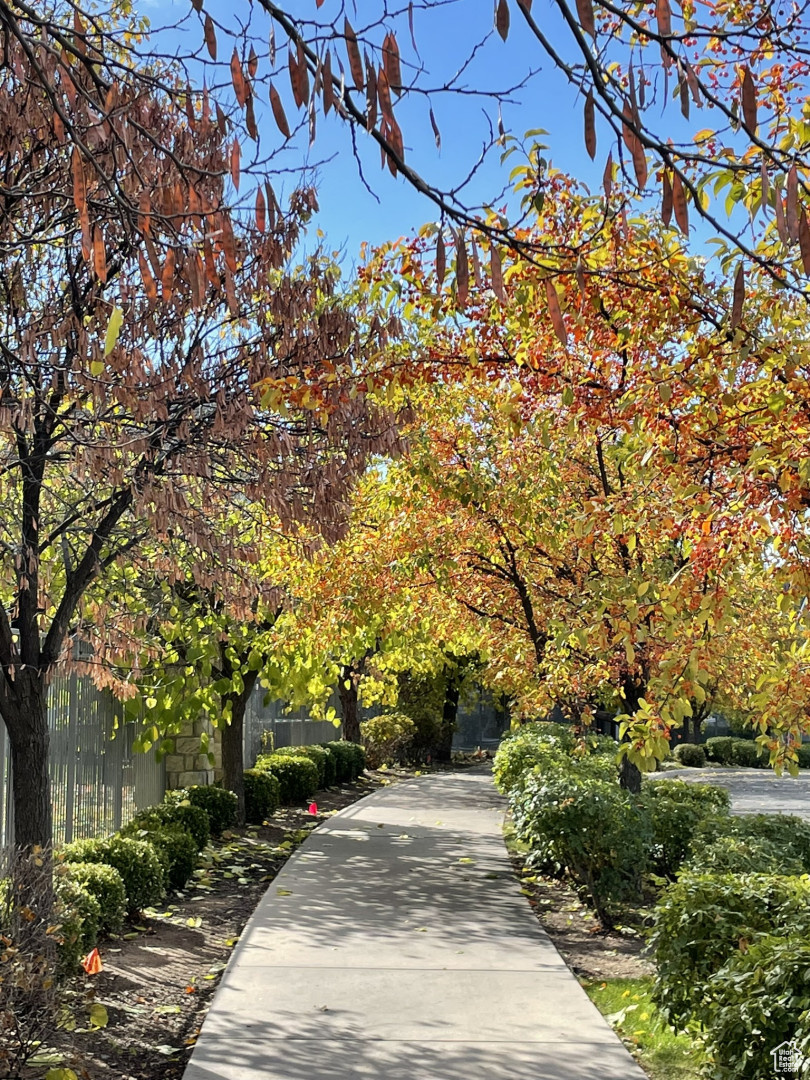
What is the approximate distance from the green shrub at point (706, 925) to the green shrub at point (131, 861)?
450 cm

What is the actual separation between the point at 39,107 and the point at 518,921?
6942 mm

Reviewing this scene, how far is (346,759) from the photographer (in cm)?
2156

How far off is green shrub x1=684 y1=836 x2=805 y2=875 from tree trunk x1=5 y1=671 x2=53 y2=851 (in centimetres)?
409

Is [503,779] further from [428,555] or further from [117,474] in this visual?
[117,474]

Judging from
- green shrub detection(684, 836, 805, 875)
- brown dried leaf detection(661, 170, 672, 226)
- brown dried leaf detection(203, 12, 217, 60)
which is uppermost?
brown dried leaf detection(203, 12, 217, 60)

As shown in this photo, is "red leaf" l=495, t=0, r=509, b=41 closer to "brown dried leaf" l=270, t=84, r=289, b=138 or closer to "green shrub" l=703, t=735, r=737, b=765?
"brown dried leaf" l=270, t=84, r=289, b=138

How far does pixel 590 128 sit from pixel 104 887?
646cm

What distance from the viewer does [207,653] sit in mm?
11242

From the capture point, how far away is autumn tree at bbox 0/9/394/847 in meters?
Result: 4.89

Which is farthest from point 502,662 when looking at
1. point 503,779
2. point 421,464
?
point 421,464

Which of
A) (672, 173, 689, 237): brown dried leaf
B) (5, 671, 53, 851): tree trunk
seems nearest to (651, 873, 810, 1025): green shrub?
(672, 173, 689, 237): brown dried leaf

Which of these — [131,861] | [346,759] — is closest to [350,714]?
[346,759]

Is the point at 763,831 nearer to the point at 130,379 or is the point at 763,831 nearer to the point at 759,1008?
the point at 759,1008

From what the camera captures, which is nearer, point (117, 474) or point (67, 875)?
point (117, 474)
